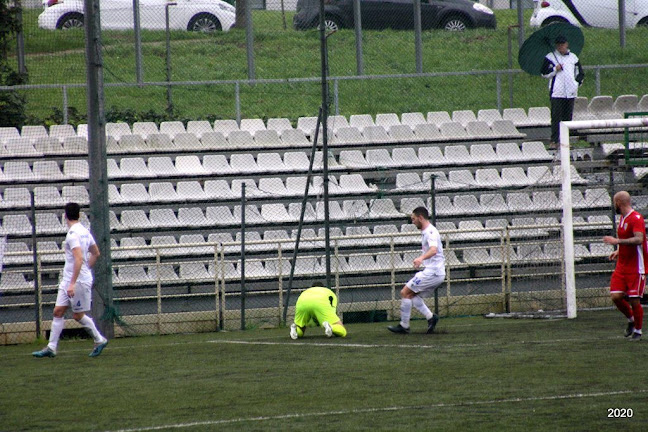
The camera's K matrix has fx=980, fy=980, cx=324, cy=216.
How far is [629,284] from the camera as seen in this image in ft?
37.5

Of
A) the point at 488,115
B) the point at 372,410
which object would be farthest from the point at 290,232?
the point at 372,410

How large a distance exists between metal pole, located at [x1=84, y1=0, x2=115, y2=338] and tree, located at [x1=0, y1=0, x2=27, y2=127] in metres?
7.61

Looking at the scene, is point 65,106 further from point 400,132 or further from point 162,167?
point 400,132

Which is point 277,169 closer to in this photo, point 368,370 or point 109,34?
point 109,34

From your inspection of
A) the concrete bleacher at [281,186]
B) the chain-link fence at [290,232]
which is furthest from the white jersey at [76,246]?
the concrete bleacher at [281,186]

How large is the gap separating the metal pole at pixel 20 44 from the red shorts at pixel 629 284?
14.4 metres

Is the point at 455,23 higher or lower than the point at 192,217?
higher

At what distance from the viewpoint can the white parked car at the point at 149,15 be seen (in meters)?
21.1

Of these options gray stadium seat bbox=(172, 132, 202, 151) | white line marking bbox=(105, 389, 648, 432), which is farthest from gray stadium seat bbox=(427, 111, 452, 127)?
white line marking bbox=(105, 389, 648, 432)

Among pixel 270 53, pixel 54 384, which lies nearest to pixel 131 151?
pixel 270 53

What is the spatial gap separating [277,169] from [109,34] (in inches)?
197

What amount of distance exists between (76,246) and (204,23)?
13.9 m

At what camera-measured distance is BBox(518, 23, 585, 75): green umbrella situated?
19750 mm

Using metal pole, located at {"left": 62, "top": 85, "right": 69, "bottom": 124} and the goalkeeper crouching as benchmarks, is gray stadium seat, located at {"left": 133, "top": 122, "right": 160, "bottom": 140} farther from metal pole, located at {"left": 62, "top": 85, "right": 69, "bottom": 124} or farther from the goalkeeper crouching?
the goalkeeper crouching
